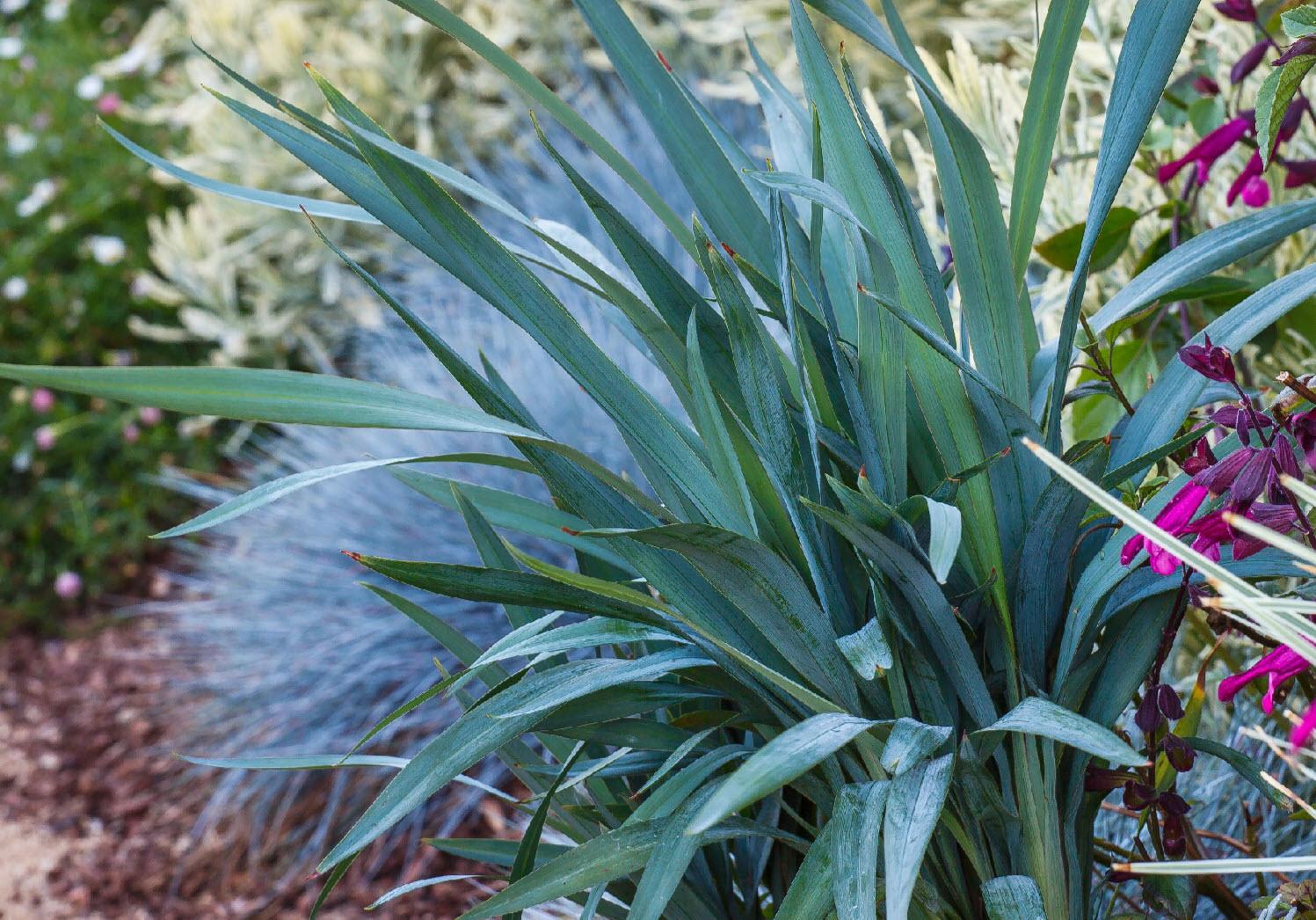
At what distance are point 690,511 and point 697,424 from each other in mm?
73

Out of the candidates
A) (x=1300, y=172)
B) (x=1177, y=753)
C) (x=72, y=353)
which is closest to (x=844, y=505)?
(x=1177, y=753)

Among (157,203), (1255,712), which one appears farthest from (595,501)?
(157,203)

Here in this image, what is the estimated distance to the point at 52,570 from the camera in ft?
12.3

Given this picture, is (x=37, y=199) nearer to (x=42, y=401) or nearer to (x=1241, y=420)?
(x=42, y=401)

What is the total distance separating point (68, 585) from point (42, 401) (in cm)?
65

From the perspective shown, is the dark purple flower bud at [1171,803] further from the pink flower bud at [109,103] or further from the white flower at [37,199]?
the pink flower bud at [109,103]

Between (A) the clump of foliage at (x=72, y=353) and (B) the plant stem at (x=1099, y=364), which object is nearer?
(B) the plant stem at (x=1099, y=364)

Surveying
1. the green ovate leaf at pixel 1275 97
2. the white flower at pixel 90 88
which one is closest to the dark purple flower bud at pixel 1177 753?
the green ovate leaf at pixel 1275 97

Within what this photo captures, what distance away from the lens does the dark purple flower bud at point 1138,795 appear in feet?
2.80

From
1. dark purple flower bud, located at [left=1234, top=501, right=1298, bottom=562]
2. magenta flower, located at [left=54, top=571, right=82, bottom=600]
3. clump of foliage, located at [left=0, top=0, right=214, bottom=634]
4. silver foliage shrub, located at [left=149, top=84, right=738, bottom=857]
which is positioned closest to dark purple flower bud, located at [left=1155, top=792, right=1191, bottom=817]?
dark purple flower bud, located at [left=1234, top=501, right=1298, bottom=562]

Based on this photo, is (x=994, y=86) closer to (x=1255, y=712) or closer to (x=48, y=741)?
(x=1255, y=712)

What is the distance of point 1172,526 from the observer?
750 mm

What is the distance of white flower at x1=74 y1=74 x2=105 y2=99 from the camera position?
4621mm

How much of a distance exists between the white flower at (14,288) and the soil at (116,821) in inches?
47.9
